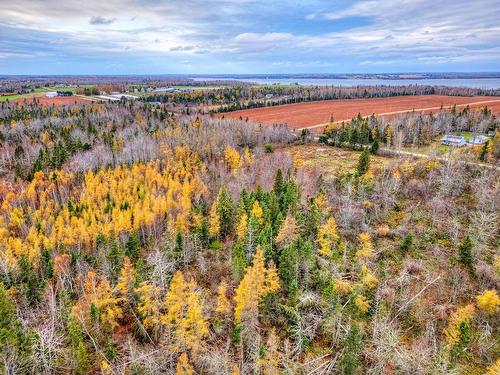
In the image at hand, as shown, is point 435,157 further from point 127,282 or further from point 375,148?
point 127,282

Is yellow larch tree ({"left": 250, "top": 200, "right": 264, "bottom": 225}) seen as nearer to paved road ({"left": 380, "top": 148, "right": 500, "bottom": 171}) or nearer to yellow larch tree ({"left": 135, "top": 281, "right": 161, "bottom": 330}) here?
yellow larch tree ({"left": 135, "top": 281, "right": 161, "bottom": 330})

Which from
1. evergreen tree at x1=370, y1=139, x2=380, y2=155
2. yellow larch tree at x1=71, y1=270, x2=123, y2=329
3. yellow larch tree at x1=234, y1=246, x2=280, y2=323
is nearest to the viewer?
yellow larch tree at x1=234, y1=246, x2=280, y2=323

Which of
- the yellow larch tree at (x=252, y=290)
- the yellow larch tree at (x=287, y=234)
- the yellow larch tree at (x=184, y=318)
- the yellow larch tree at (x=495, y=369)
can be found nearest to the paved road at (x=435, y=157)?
the yellow larch tree at (x=287, y=234)

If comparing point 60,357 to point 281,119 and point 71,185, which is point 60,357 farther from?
point 281,119

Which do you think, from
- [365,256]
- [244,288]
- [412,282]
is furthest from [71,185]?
[412,282]

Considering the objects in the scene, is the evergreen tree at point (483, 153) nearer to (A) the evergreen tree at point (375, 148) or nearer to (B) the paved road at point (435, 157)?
(B) the paved road at point (435, 157)

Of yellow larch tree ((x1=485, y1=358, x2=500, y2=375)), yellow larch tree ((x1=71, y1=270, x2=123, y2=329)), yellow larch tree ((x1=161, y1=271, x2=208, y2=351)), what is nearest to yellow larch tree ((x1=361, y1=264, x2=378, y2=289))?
yellow larch tree ((x1=485, y1=358, x2=500, y2=375))
